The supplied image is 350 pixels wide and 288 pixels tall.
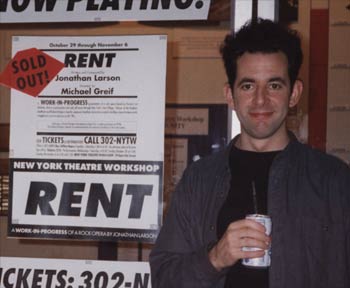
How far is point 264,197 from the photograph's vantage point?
2.60 m

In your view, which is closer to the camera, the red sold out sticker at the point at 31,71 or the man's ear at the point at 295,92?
the man's ear at the point at 295,92

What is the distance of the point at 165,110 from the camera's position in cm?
329

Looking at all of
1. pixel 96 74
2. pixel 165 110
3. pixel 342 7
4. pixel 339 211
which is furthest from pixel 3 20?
pixel 339 211

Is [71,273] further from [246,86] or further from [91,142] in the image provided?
[246,86]

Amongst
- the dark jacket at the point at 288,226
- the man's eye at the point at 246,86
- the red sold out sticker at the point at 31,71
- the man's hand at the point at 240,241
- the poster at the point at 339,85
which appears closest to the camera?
the man's hand at the point at 240,241

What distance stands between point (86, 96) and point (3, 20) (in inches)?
21.8

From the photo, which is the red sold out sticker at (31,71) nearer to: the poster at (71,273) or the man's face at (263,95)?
the poster at (71,273)

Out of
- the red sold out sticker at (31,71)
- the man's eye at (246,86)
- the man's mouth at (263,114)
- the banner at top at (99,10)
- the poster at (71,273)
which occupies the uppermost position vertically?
the banner at top at (99,10)

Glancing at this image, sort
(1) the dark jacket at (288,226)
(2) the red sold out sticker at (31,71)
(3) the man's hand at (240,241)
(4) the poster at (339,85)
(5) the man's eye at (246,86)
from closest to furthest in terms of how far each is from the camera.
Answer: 1. (3) the man's hand at (240,241)
2. (1) the dark jacket at (288,226)
3. (5) the man's eye at (246,86)
4. (4) the poster at (339,85)
5. (2) the red sold out sticker at (31,71)

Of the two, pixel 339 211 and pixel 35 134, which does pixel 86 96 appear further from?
pixel 339 211

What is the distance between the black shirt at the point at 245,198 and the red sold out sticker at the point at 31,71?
3.63 feet

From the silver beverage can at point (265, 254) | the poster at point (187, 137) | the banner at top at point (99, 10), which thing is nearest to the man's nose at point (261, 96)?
the silver beverage can at point (265, 254)

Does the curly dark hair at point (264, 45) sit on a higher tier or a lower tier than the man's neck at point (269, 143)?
higher

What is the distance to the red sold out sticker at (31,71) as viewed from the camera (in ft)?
11.1
